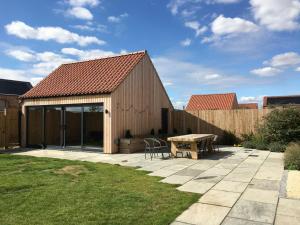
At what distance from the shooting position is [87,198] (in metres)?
6.29

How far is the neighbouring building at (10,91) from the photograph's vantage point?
35.1 meters

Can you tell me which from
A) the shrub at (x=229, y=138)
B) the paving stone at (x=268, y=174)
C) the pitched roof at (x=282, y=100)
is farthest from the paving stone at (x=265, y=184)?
the pitched roof at (x=282, y=100)

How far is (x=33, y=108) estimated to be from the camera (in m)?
17.5

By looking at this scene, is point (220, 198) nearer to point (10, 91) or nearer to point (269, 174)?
point (269, 174)

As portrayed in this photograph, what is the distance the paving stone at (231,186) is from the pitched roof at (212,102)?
91.2ft

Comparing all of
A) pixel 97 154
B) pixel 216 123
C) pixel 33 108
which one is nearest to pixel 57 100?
pixel 33 108

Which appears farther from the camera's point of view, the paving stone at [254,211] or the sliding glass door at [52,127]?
the sliding glass door at [52,127]

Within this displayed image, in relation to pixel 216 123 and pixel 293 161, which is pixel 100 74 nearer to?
pixel 216 123

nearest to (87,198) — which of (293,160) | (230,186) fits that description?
(230,186)

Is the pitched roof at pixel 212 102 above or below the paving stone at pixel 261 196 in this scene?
above

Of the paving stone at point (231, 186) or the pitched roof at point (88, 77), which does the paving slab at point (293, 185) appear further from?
the pitched roof at point (88, 77)

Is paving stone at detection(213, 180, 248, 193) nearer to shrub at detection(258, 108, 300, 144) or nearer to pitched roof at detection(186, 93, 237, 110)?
shrub at detection(258, 108, 300, 144)

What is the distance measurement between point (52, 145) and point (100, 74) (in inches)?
187

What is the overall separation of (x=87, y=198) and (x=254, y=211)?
10.6ft
